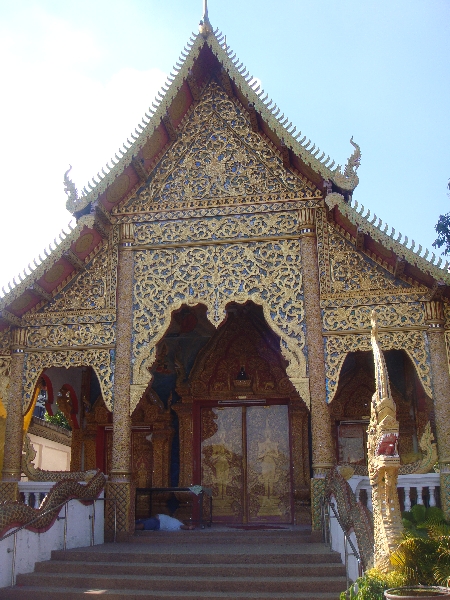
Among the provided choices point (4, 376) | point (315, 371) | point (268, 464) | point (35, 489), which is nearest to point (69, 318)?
point (4, 376)

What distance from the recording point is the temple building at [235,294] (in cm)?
807

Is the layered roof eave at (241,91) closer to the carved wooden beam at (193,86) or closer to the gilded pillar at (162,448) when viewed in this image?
the carved wooden beam at (193,86)

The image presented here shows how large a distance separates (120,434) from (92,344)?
1.22 metres

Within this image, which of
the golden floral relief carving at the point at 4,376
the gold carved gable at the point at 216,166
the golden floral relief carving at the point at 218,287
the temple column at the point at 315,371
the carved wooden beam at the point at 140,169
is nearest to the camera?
the temple column at the point at 315,371

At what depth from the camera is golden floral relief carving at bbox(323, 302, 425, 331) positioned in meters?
8.06

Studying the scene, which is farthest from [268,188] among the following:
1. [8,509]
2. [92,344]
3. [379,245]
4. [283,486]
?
[8,509]

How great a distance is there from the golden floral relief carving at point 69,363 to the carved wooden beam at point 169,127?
3.11 meters

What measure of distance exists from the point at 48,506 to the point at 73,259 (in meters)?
3.24

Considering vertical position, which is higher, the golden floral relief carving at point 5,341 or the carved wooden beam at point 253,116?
the carved wooden beam at point 253,116

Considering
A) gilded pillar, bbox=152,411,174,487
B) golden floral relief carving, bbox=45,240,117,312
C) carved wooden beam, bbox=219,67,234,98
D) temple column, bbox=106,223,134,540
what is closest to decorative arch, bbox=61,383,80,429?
gilded pillar, bbox=152,411,174,487

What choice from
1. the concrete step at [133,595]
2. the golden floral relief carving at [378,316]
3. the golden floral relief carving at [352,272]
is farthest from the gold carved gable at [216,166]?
the concrete step at [133,595]

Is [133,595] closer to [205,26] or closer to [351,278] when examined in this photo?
[351,278]

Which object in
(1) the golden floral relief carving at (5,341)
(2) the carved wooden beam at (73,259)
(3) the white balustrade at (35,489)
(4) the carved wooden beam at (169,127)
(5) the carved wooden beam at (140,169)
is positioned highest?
(4) the carved wooden beam at (169,127)

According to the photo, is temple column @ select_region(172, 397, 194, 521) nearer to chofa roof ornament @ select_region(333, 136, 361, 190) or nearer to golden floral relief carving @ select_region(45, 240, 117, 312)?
golden floral relief carving @ select_region(45, 240, 117, 312)
